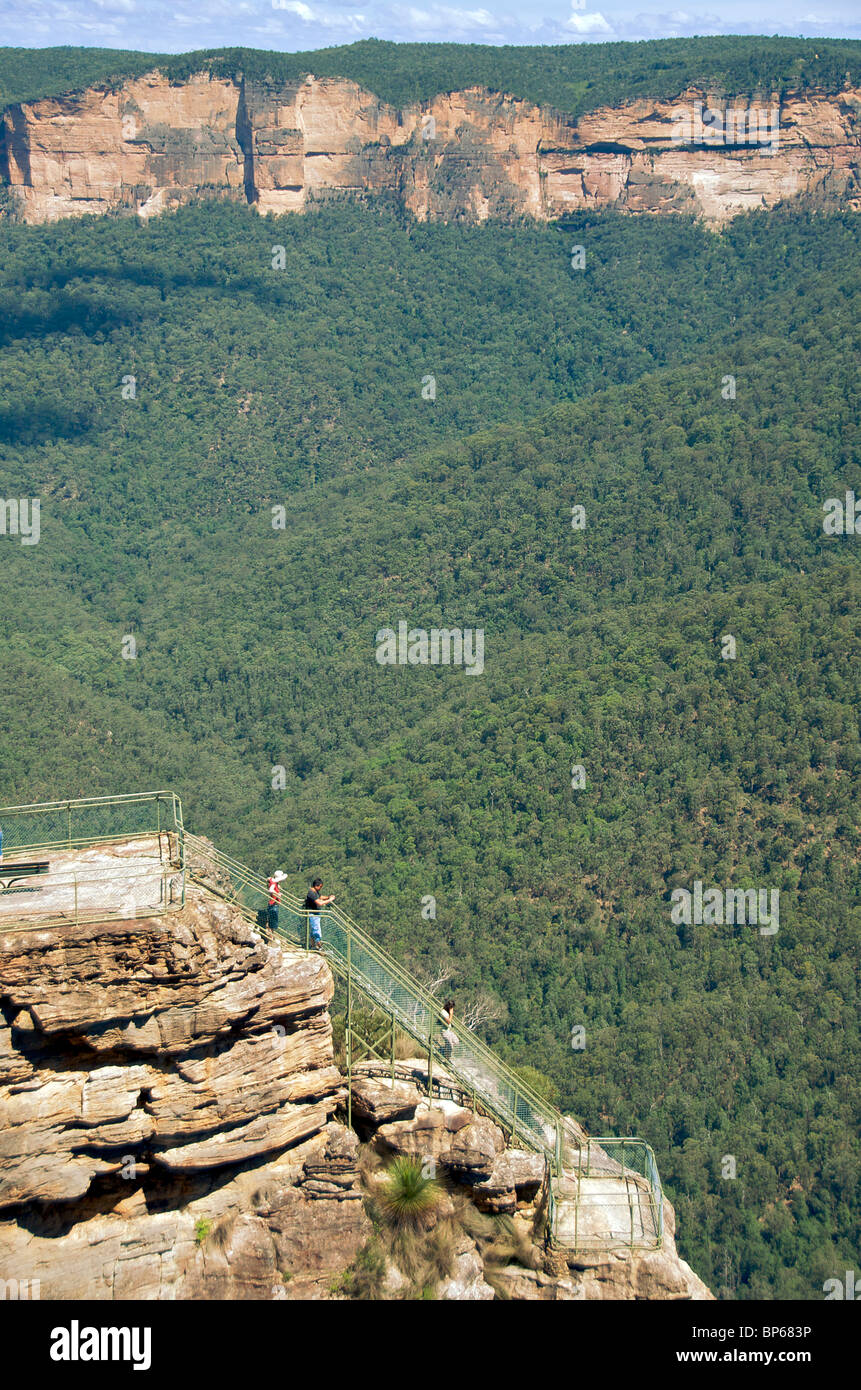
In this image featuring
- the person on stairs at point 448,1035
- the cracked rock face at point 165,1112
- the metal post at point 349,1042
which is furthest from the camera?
the person on stairs at point 448,1035

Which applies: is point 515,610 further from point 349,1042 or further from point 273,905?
point 349,1042

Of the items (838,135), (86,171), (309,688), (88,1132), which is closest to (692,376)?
(309,688)

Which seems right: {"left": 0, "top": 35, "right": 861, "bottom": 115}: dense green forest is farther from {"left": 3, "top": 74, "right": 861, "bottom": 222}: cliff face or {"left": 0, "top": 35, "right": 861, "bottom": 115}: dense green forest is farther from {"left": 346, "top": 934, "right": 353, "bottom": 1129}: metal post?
{"left": 346, "top": 934, "right": 353, "bottom": 1129}: metal post

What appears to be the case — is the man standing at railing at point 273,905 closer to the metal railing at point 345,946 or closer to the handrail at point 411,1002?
the metal railing at point 345,946

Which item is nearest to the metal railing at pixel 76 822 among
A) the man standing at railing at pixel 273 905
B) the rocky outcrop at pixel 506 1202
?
the man standing at railing at pixel 273 905

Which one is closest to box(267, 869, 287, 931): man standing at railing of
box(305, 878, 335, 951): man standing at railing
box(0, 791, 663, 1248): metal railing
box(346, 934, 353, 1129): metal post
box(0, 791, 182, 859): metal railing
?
box(0, 791, 663, 1248): metal railing
